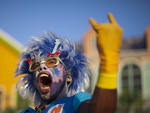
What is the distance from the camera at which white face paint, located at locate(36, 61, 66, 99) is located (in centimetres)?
302

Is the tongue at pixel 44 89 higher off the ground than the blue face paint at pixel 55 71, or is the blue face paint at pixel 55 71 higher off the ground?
the blue face paint at pixel 55 71

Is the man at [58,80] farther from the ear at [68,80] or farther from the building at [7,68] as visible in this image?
the building at [7,68]

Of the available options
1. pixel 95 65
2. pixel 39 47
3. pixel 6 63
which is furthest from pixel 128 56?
pixel 39 47

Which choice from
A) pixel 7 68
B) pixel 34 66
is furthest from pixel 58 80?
pixel 7 68

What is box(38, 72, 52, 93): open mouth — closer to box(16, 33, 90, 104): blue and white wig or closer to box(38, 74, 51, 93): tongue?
box(38, 74, 51, 93): tongue

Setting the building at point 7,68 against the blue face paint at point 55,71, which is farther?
the building at point 7,68

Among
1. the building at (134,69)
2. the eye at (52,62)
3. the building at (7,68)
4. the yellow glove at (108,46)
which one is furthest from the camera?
the building at (134,69)

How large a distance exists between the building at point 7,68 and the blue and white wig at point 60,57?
1576cm

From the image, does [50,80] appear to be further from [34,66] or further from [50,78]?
[34,66]

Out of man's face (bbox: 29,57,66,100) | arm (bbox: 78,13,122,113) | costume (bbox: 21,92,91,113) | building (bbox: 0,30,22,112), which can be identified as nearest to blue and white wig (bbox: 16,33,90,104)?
man's face (bbox: 29,57,66,100)

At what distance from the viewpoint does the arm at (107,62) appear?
2.15 metres

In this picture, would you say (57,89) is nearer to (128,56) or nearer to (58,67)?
(58,67)

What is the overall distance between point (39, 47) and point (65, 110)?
0.75m

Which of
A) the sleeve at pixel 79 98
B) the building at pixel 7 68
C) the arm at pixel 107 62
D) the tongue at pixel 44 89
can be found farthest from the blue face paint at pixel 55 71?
the building at pixel 7 68
